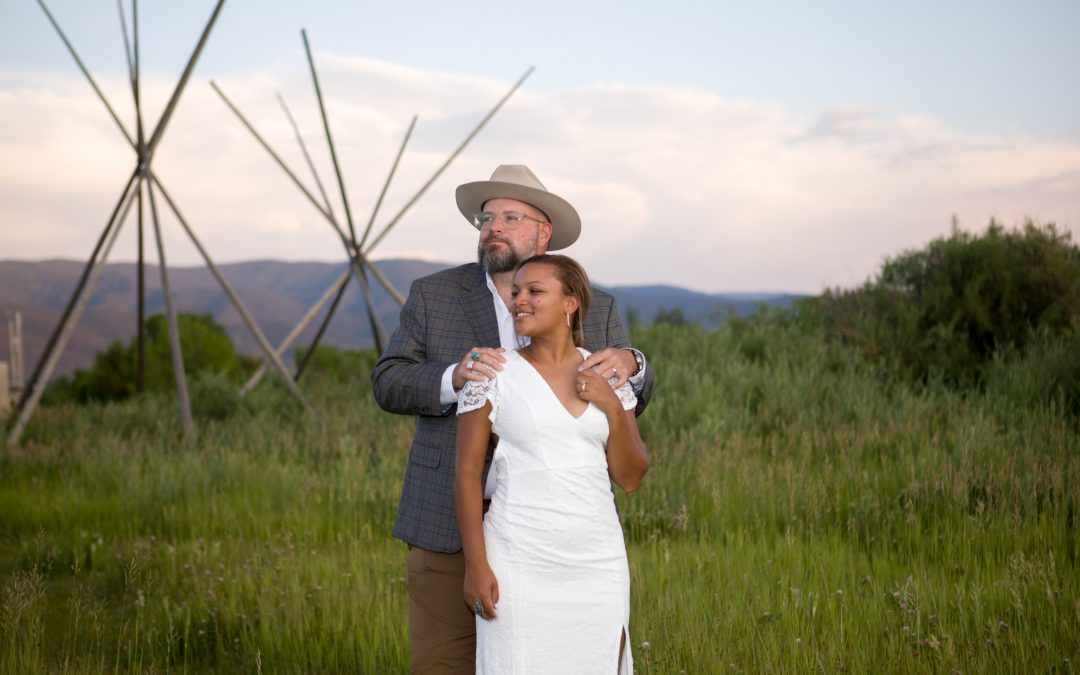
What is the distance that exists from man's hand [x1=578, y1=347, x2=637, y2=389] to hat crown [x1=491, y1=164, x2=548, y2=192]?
88 cm

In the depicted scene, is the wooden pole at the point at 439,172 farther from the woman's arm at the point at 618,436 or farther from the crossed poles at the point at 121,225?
the woman's arm at the point at 618,436

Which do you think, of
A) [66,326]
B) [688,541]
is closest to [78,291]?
[66,326]

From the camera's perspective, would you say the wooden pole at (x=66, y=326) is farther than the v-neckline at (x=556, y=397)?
Yes

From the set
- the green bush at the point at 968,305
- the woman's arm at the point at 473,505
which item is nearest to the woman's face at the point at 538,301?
the woman's arm at the point at 473,505

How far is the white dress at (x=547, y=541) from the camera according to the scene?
280 centimetres

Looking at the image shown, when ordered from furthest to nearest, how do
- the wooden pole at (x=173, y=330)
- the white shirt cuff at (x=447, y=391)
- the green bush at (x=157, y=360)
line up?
the green bush at (x=157, y=360) → the wooden pole at (x=173, y=330) → the white shirt cuff at (x=447, y=391)

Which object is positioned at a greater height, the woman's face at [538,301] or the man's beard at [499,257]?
the man's beard at [499,257]

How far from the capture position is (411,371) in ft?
11.1

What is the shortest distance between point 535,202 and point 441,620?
59.4 inches

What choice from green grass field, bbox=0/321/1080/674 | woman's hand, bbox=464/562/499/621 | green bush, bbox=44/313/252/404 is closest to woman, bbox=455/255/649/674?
woman's hand, bbox=464/562/499/621

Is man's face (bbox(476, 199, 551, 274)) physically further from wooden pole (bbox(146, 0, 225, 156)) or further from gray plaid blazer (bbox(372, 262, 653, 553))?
wooden pole (bbox(146, 0, 225, 156))

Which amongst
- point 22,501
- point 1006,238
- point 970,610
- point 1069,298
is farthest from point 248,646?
point 1006,238

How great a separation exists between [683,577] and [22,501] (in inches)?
224

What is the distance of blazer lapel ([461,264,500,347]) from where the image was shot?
3.62 m
